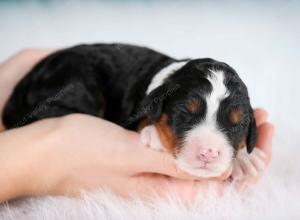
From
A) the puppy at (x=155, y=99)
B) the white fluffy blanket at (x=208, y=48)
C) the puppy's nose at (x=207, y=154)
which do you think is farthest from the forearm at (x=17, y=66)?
the puppy's nose at (x=207, y=154)

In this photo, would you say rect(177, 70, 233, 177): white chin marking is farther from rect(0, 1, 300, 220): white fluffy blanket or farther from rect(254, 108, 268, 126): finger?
rect(254, 108, 268, 126): finger

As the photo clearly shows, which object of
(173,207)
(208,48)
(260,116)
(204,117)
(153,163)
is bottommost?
(173,207)

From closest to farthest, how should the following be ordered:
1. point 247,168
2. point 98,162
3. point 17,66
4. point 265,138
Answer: point 98,162 → point 247,168 → point 265,138 → point 17,66

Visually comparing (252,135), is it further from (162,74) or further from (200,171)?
(162,74)

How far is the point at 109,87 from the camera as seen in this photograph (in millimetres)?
3043

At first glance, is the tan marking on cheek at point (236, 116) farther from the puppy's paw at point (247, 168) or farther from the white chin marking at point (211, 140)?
the puppy's paw at point (247, 168)

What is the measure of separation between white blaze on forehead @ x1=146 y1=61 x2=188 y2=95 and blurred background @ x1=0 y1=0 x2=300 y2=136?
22 centimetres

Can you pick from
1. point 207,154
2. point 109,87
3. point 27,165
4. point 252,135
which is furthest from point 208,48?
point 27,165

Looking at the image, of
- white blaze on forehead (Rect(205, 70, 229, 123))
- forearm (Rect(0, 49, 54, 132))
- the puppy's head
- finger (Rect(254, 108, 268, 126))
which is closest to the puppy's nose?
the puppy's head

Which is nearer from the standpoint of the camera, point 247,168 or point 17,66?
point 247,168

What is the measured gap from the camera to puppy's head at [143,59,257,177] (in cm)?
234

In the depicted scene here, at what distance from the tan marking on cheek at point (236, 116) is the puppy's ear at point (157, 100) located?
268mm

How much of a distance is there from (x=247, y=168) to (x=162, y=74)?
566 mm

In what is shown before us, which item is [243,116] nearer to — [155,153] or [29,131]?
[155,153]
